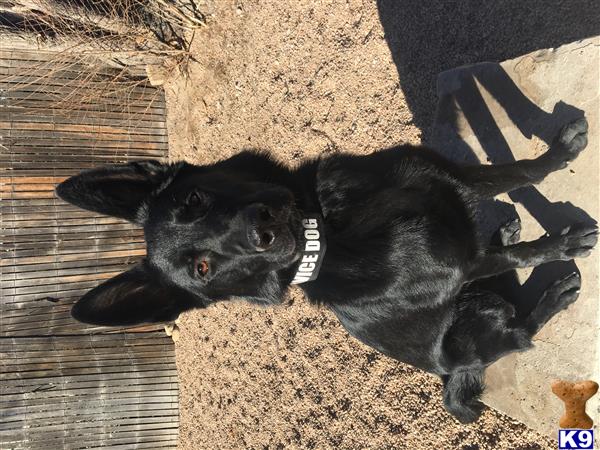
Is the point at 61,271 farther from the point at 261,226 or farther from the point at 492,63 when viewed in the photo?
the point at 492,63

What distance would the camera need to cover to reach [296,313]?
616 cm

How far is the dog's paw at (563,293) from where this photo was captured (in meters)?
3.38

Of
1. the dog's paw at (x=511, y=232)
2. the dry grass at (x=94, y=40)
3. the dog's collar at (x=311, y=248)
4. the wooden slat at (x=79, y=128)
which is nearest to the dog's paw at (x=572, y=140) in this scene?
the dog's paw at (x=511, y=232)

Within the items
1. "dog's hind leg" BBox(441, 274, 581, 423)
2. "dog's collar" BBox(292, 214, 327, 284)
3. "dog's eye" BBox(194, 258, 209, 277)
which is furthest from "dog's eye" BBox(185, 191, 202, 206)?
"dog's hind leg" BBox(441, 274, 581, 423)

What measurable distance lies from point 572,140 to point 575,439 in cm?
191

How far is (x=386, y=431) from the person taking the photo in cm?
509

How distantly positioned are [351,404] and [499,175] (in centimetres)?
314

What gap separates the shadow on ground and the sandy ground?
6.0 inches

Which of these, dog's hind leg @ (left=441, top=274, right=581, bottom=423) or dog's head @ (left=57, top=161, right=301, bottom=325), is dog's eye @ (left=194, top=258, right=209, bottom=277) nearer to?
dog's head @ (left=57, top=161, right=301, bottom=325)

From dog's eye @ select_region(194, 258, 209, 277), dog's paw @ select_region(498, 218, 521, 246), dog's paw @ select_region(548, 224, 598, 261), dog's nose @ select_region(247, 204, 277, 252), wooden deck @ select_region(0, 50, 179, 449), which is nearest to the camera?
dog's nose @ select_region(247, 204, 277, 252)

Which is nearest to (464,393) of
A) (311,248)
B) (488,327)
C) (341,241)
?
(488,327)

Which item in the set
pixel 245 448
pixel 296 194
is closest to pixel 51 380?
pixel 245 448

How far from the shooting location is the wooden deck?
682 cm

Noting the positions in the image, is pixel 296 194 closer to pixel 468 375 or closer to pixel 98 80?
pixel 468 375
